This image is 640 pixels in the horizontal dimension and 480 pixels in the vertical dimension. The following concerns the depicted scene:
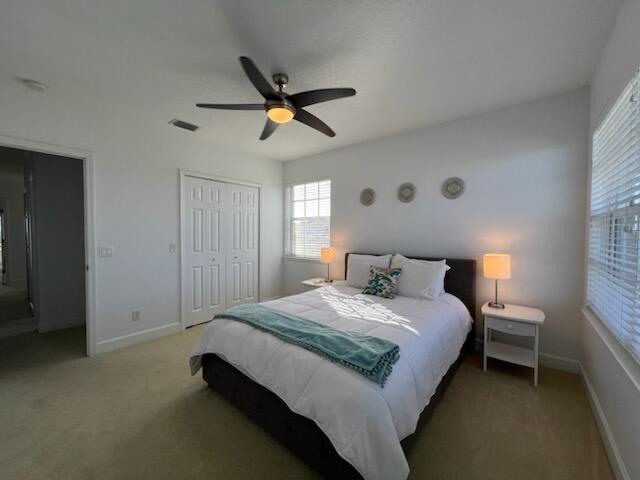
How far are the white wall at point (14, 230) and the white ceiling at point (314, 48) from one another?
5.75 m

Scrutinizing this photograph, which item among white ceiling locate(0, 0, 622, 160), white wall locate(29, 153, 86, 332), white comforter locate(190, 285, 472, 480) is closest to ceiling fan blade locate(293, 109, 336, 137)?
white ceiling locate(0, 0, 622, 160)

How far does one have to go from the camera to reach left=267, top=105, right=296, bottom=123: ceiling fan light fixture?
196cm

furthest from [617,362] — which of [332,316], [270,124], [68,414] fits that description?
[68,414]

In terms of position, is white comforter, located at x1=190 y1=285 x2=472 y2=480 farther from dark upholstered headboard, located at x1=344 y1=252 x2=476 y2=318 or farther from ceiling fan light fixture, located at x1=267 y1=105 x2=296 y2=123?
ceiling fan light fixture, located at x1=267 y1=105 x2=296 y2=123

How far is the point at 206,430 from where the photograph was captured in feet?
5.93

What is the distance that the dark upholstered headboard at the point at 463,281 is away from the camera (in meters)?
2.88

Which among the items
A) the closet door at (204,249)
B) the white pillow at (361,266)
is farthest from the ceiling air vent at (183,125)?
the white pillow at (361,266)

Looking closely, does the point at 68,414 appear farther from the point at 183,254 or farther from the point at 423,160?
the point at 423,160

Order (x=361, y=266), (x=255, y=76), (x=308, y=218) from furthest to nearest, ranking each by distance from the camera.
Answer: (x=308, y=218), (x=361, y=266), (x=255, y=76)

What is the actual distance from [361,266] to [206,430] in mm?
2261

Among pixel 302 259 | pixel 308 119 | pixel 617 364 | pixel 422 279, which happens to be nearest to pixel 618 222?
pixel 617 364

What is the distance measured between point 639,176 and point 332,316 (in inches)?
79.7

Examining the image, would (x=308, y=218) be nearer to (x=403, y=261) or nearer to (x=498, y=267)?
(x=403, y=261)

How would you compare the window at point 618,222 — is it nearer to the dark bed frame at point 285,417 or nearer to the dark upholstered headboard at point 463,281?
the dark upholstered headboard at point 463,281
